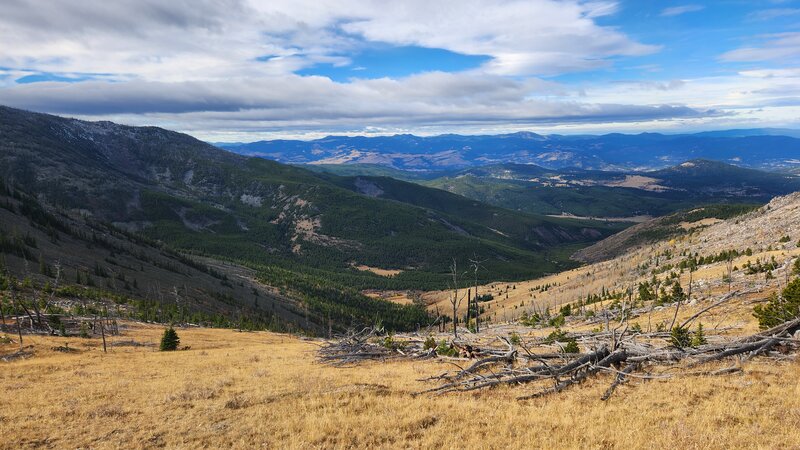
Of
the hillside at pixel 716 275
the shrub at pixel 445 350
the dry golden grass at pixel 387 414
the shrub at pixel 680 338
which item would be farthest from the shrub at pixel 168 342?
the hillside at pixel 716 275

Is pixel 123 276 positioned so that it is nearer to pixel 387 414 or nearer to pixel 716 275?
pixel 387 414

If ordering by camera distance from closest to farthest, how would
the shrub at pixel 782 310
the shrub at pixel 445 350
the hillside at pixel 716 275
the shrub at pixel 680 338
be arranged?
the shrub at pixel 680 338 < the shrub at pixel 782 310 < the shrub at pixel 445 350 < the hillside at pixel 716 275

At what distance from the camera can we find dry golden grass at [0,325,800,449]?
13.5 metres

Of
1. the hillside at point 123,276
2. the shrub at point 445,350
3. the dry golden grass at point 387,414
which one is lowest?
the hillside at point 123,276

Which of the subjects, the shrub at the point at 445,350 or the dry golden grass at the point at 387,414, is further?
the shrub at the point at 445,350

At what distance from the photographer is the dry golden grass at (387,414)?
44.3 ft

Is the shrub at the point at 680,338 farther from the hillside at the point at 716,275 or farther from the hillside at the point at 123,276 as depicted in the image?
the hillside at the point at 123,276

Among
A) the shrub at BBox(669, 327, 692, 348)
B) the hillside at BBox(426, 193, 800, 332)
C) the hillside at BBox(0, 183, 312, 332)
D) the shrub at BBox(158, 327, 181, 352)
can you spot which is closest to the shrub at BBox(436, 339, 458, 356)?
the shrub at BBox(669, 327, 692, 348)

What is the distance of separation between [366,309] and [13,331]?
142838 millimetres

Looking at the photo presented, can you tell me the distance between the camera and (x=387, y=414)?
55.9 feet

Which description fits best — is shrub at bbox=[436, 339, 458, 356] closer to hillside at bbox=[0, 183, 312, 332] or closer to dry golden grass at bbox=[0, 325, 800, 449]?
dry golden grass at bbox=[0, 325, 800, 449]

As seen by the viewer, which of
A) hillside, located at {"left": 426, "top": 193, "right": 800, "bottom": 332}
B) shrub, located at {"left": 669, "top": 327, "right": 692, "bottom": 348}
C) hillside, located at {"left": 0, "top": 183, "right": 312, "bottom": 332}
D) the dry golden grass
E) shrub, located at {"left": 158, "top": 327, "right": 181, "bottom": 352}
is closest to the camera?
the dry golden grass

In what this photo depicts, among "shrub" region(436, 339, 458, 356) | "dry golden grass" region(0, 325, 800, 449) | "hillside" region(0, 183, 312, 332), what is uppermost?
"dry golden grass" region(0, 325, 800, 449)

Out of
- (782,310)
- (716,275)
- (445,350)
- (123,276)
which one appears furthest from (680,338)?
(123,276)
